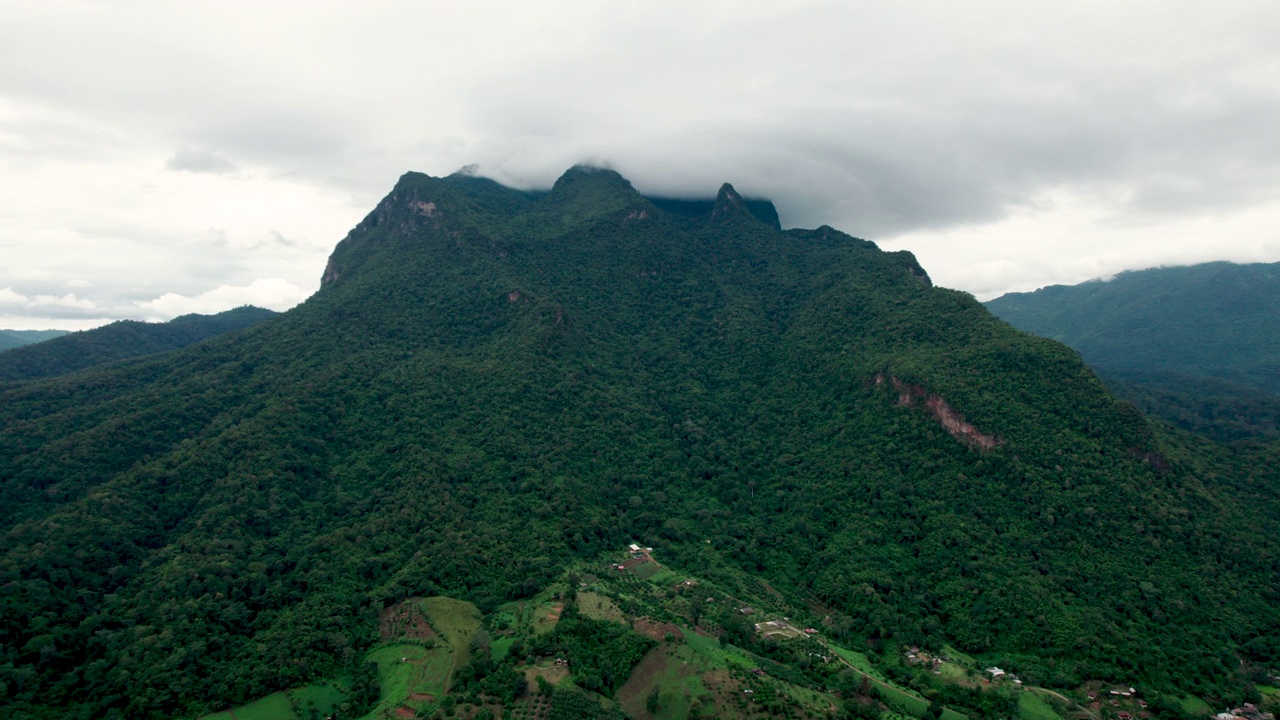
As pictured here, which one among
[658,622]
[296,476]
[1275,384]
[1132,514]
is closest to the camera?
[658,622]

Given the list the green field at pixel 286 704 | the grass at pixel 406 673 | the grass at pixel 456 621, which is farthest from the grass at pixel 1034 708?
the green field at pixel 286 704

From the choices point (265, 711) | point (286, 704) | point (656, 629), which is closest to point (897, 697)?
point (656, 629)

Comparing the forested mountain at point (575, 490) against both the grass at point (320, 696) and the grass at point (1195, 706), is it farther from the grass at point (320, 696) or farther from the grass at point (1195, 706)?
the grass at point (320, 696)

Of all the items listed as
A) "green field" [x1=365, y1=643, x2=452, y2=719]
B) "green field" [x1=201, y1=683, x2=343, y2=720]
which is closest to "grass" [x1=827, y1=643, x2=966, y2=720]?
"green field" [x1=365, y1=643, x2=452, y2=719]

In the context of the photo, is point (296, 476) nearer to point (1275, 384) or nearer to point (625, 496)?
point (625, 496)

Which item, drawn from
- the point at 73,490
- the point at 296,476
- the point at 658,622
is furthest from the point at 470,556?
the point at 73,490
